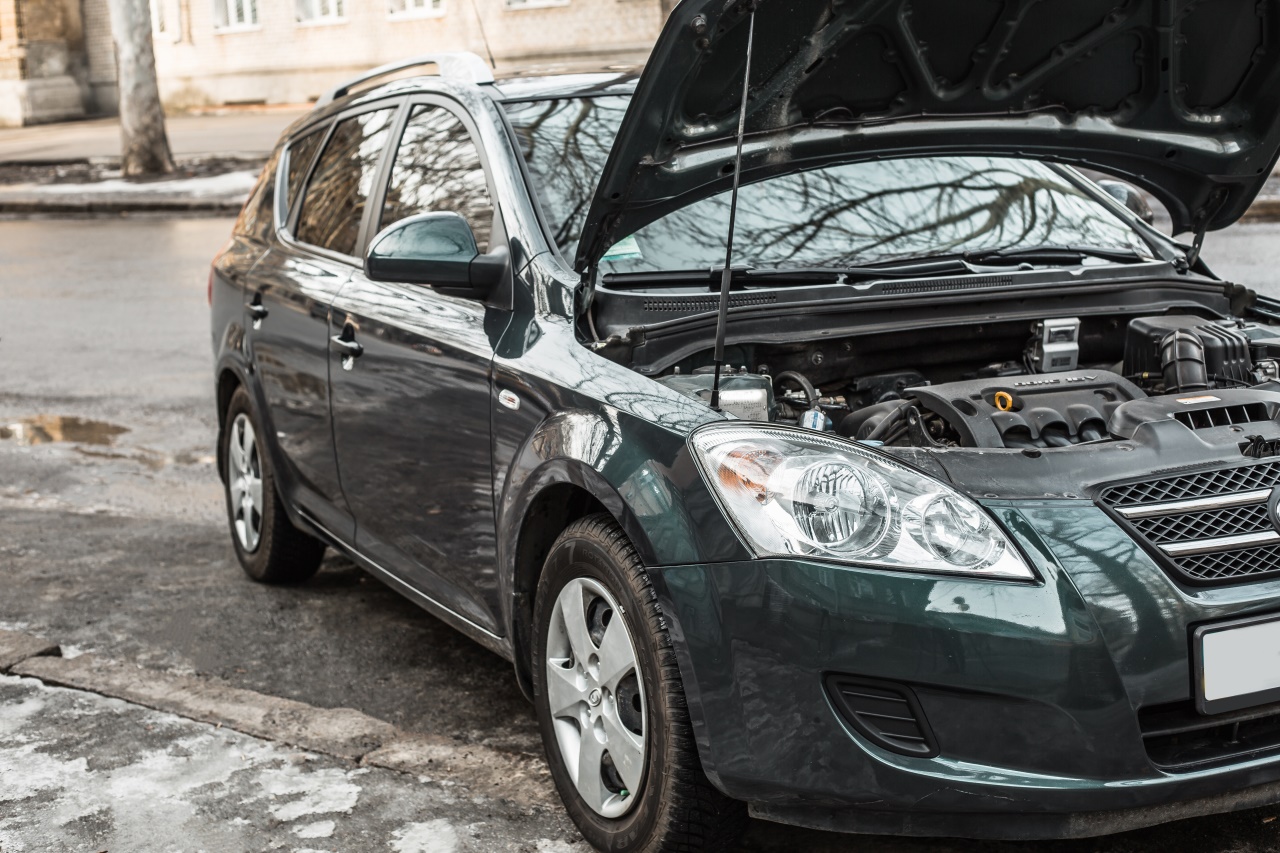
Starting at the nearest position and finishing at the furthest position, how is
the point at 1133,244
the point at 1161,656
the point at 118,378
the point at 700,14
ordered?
the point at 1161,656, the point at 700,14, the point at 1133,244, the point at 118,378

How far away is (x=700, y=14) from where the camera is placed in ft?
10.2

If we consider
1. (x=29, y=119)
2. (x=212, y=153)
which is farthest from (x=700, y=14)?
(x=29, y=119)

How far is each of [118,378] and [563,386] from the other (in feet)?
21.8

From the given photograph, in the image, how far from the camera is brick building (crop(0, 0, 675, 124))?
29344 millimetres

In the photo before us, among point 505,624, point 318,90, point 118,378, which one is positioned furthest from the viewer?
point 318,90

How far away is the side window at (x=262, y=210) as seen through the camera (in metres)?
5.58

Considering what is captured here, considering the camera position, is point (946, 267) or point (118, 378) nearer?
point (946, 267)

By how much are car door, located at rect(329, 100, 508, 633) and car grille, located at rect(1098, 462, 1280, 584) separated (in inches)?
60.6

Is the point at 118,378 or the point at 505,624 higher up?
the point at 505,624

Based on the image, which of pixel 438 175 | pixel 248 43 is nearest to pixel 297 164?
pixel 438 175

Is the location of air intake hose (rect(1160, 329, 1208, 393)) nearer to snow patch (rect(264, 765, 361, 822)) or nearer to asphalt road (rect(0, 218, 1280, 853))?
asphalt road (rect(0, 218, 1280, 853))

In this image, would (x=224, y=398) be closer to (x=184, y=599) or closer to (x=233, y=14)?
(x=184, y=599)

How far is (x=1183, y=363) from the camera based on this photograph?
3.63m

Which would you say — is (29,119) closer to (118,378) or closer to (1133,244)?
(118,378)
